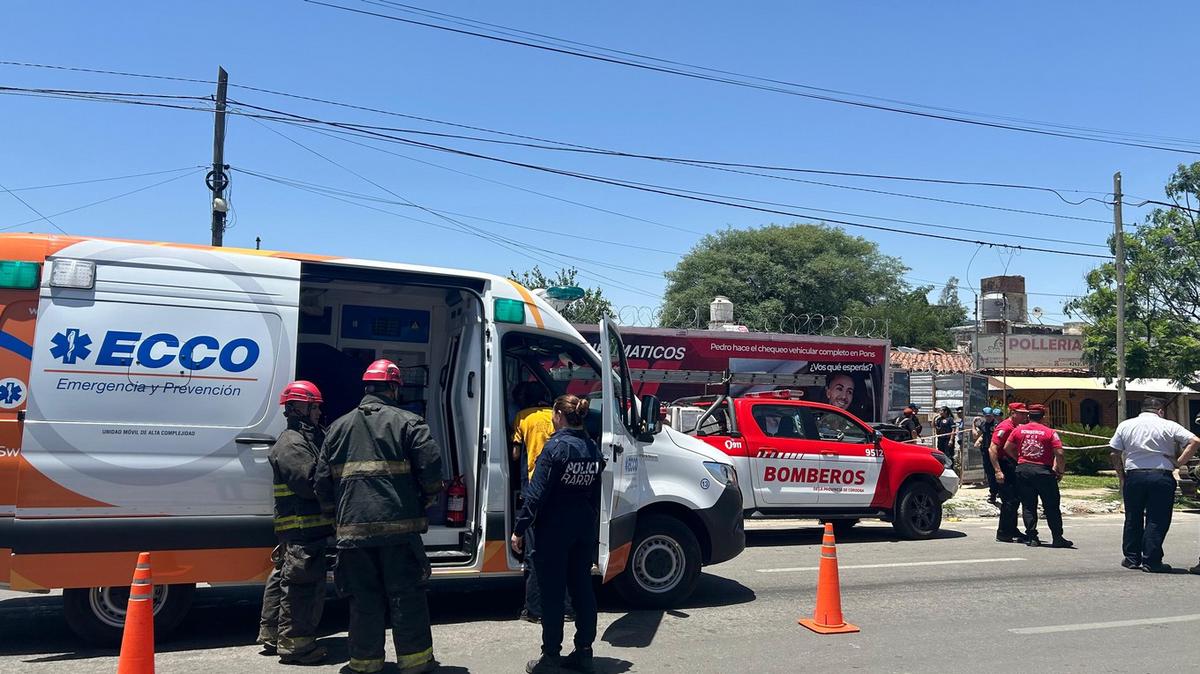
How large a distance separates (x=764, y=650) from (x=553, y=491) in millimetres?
1887

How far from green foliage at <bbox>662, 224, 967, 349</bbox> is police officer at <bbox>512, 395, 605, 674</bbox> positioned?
36.3 metres

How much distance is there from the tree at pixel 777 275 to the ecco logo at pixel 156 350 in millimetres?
37307

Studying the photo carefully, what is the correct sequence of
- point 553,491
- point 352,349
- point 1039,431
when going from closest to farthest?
point 553,491 → point 352,349 → point 1039,431

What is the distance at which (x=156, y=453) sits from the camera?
230 inches

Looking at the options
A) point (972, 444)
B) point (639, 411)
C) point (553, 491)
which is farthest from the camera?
point (972, 444)

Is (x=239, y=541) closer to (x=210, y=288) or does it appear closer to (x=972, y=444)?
(x=210, y=288)

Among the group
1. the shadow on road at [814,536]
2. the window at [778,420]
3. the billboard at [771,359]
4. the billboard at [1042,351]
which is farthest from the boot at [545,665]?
the billboard at [1042,351]

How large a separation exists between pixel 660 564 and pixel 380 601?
2673 millimetres

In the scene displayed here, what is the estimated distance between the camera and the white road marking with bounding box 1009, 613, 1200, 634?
6.75 metres

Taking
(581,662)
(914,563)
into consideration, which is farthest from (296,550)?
(914,563)

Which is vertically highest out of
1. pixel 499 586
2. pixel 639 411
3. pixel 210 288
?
pixel 210 288

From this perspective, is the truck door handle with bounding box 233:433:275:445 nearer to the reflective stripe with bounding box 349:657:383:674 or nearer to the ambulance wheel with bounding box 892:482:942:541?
the reflective stripe with bounding box 349:657:383:674

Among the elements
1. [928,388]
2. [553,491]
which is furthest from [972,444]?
[553,491]

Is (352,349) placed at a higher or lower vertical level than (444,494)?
higher
